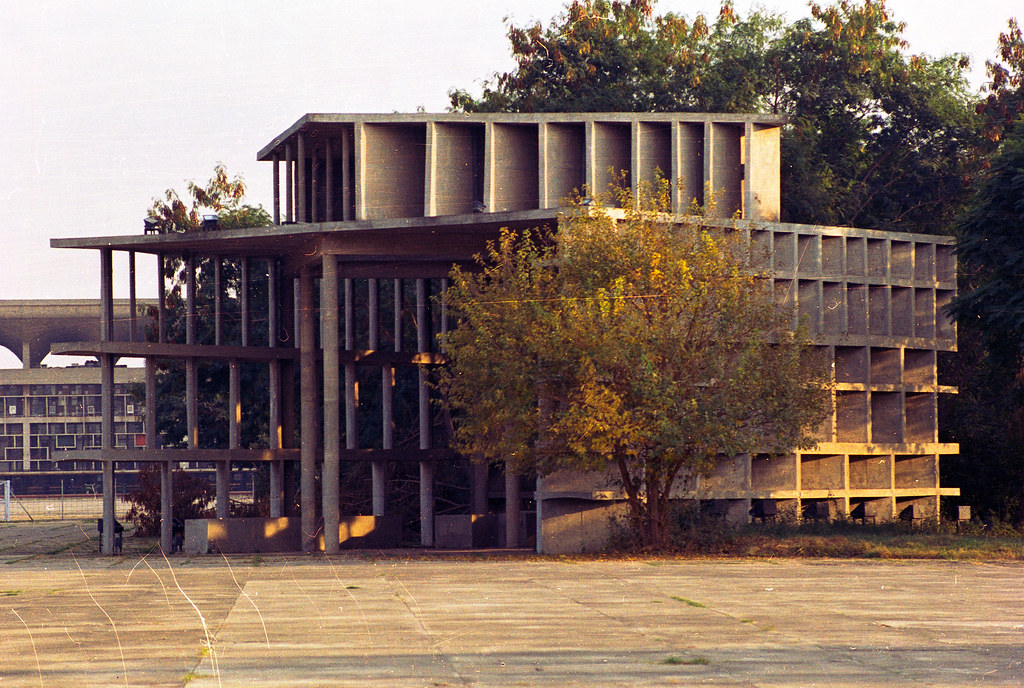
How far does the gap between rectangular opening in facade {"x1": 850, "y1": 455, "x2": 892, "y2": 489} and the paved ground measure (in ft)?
39.3

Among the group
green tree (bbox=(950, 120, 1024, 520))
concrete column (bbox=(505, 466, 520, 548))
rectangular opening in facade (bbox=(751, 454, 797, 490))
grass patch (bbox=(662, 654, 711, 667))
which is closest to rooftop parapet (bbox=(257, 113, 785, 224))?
green tree (bbox=(950, 120, 1024, 520))

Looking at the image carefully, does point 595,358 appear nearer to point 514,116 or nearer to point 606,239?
point 606,239

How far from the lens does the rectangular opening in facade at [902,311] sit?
132 ft

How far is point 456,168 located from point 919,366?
15.9 meters

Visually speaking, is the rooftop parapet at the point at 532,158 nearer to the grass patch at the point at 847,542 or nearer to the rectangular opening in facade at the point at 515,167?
the rectangular opening in facade at the point at 515,167

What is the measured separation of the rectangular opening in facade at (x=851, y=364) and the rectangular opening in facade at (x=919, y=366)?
2.56 metres

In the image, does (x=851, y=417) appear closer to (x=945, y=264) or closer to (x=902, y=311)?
(x=902, y=311)

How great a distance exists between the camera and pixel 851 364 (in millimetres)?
38781

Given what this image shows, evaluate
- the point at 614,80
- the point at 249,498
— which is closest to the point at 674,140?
the point at 614,80

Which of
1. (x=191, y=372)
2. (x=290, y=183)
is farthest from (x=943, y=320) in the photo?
(x=191, y=372)

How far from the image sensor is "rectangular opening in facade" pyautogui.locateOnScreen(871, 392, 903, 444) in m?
39.6

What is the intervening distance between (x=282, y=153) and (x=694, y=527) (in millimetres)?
22050

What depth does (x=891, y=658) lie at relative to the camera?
14.0 meters

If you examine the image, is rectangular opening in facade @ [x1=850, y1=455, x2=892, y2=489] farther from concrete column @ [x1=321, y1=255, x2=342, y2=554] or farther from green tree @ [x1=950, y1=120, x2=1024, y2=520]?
concrete column @ [x1=321, y1=255, x2=342, y2=554]
